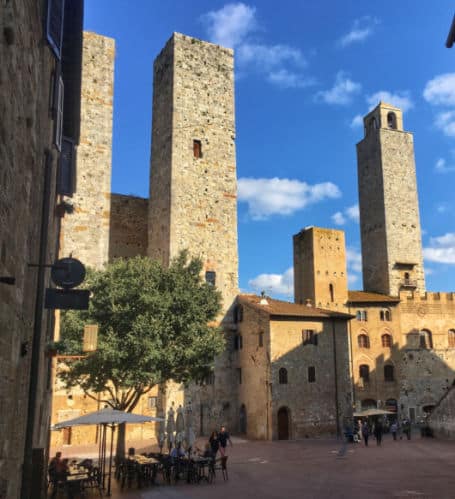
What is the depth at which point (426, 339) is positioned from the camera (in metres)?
43.0

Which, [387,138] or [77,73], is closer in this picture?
[77,73]

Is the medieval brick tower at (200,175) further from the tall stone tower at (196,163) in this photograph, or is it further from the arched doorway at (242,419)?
the arched doorway at (242,419)

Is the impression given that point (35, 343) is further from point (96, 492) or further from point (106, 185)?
point (106, 185)

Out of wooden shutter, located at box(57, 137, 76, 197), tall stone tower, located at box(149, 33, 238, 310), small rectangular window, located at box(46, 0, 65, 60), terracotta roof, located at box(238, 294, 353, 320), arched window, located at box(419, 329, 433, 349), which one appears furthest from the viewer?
arched window, located at box(419, 329, 433, 349)

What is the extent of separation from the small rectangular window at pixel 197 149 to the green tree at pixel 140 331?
1411 cm

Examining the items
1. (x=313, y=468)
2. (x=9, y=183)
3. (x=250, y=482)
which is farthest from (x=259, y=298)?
(x=9, y=183)

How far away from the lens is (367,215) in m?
50.7

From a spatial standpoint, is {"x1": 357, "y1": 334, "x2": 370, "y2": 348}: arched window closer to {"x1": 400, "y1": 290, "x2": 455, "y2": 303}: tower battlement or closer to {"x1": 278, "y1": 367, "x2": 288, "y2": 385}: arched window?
{"x1": 400, "y1": 290, "x2": 455, "y2": 303}: tower battlement

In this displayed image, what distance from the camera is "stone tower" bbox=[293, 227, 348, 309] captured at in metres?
41.9

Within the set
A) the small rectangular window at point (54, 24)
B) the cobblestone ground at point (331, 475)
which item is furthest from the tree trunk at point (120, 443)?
the small rectangular window at point (54, 24)

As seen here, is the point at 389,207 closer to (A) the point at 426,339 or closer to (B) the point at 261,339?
(A) the point at 426,339

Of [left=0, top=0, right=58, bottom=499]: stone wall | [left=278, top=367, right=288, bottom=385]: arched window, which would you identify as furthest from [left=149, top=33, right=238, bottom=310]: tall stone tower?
[left=0, top=0, right=58, bottom=499]: stone wall

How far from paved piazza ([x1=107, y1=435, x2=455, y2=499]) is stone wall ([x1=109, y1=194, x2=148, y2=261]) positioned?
14784mm

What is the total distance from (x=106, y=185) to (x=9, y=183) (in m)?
26.5
